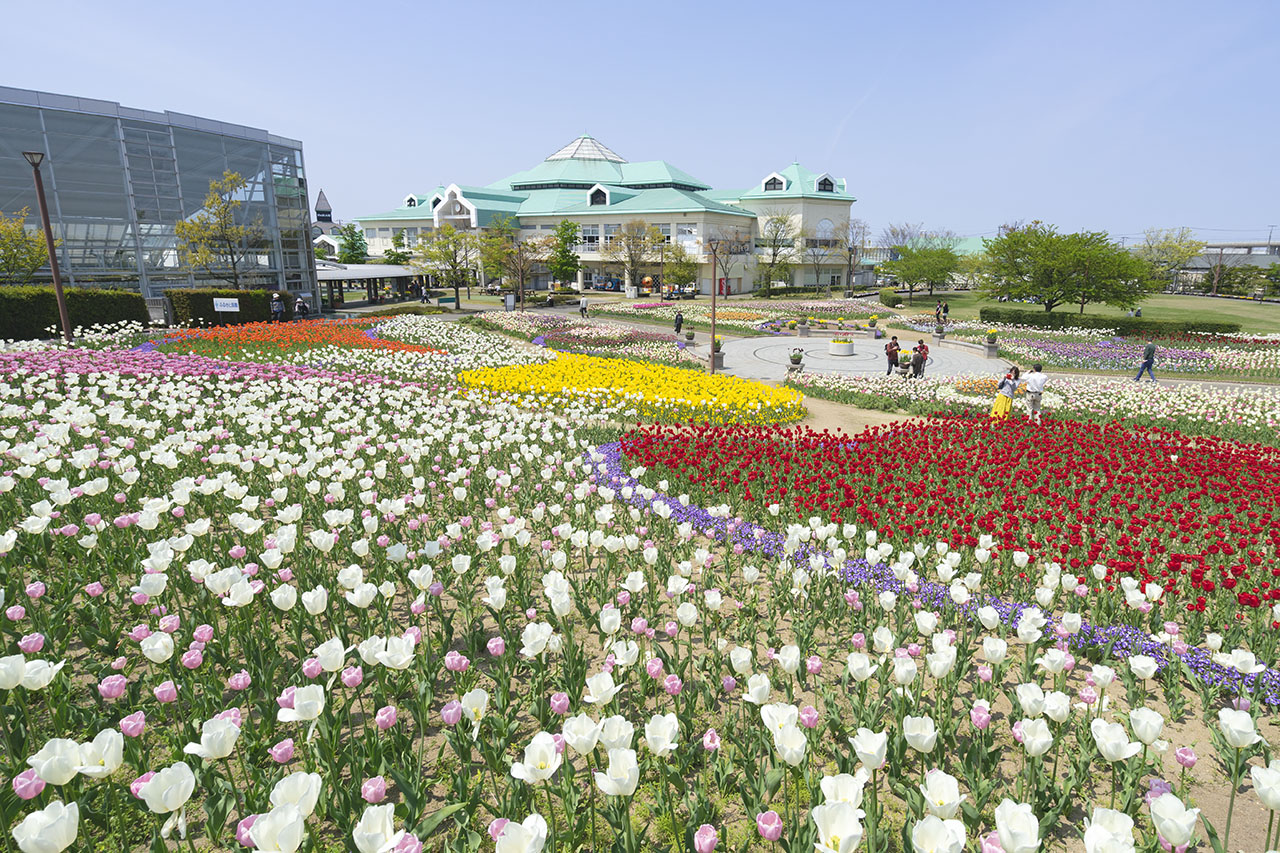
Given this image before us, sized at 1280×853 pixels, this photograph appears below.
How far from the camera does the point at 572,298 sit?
61906 mm

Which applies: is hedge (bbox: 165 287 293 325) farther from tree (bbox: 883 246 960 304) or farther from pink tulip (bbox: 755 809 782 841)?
tree (bbox: 883 246 960 304)

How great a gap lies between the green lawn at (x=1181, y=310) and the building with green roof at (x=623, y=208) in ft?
58.3

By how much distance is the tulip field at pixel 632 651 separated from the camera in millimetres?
3113

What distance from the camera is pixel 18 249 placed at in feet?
99.2

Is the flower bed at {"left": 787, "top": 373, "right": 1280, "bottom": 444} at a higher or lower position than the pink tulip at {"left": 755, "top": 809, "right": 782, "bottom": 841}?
lower

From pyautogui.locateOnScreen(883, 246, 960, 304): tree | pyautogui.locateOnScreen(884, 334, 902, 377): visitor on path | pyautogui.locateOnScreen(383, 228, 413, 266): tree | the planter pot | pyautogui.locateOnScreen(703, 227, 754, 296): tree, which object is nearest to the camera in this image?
pyautogui.locateOnScreen(884, 334, 902, 377): visitor on path

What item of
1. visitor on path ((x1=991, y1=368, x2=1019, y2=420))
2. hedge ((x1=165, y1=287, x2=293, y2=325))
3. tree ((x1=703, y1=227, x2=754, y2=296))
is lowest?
visitor on path ((x1=991, y1=368, x2=1019, y2=420))

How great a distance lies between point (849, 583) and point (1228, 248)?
160 m

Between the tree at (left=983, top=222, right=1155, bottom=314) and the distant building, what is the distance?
1827 inches

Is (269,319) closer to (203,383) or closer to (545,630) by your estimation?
(203,383)

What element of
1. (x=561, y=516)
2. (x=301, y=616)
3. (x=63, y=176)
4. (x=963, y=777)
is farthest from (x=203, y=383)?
(x=63, y=176)

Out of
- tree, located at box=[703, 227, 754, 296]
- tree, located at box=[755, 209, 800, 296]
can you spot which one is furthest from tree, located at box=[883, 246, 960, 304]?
tree, located at box=[703, 227, 754, 296]

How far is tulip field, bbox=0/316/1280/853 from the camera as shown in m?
3.11

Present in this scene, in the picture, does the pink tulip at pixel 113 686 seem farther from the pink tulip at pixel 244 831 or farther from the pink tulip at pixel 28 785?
the pink tulip at pixel 244 831
